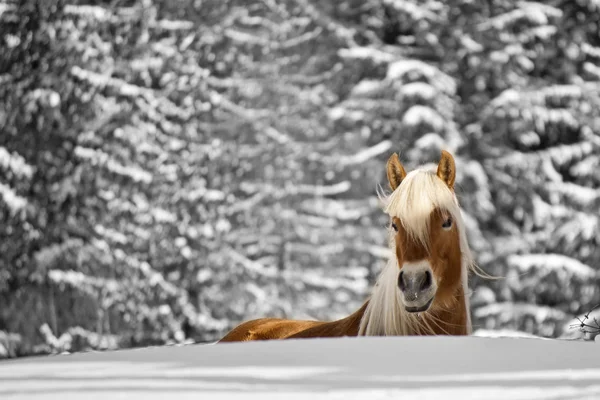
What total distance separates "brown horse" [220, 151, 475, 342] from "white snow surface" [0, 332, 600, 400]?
1972 mm

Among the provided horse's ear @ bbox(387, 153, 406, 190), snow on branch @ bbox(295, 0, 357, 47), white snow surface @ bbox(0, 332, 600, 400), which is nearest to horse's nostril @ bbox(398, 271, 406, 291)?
horse's ear @ bbox(387, 153, 406, 190)

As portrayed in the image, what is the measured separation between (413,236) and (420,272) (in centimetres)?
23

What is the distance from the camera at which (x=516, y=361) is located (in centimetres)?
247

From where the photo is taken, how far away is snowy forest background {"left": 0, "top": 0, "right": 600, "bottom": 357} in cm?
1969

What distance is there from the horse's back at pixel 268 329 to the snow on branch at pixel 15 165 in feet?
50.1

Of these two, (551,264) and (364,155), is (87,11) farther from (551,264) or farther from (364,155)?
(551,264)

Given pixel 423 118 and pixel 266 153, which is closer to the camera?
pixel 423 118

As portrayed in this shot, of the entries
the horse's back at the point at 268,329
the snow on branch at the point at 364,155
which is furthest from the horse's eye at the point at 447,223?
the snow on branch at the point at 364,155

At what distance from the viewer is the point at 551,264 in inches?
745

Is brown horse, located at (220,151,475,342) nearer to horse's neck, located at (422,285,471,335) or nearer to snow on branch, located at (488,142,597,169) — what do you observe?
horse's neck, located at (422,285,471,335)

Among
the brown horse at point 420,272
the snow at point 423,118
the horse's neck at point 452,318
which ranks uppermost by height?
the brown horse at point 420,272

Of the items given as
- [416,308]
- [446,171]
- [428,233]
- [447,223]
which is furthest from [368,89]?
[416,308]

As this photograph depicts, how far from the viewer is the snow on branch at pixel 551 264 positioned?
18938mm

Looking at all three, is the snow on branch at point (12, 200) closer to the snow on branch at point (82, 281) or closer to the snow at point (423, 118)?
the snow on branch at point (82, 281)
